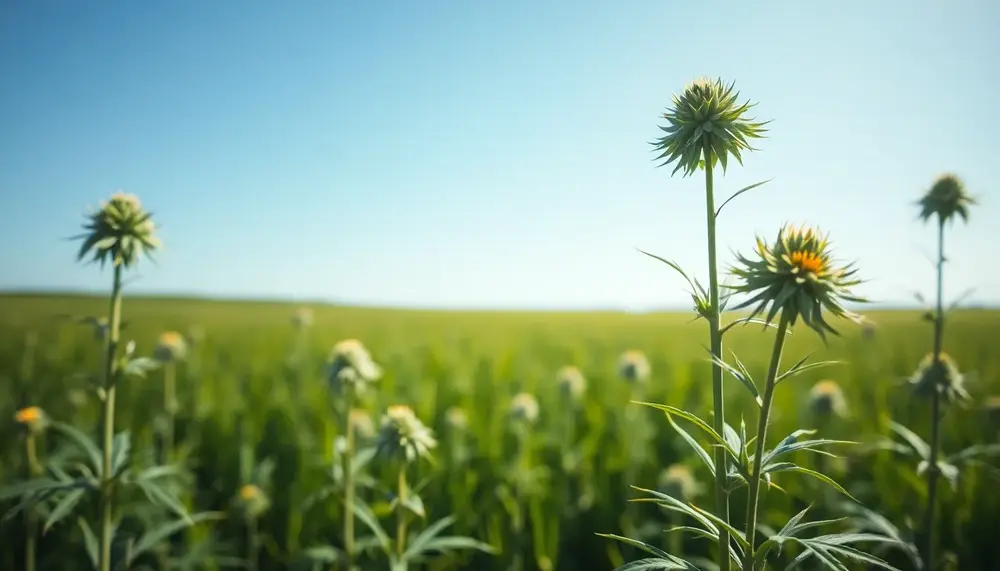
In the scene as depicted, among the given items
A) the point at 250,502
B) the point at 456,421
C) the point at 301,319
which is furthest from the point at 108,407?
the point at 301,319

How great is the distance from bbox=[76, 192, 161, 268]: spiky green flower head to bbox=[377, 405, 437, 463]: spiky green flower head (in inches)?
48.2

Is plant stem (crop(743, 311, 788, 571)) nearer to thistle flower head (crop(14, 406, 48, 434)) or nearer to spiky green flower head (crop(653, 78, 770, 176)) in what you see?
spiky green flower head (crop(653, 78, 770, 176))

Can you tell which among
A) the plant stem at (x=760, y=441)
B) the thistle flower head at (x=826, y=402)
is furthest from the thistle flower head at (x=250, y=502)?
the thistle flower head at (x=826, y=402)

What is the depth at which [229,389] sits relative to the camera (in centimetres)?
551

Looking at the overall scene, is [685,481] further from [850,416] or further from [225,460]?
[225,460]

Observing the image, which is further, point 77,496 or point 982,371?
point 982,371

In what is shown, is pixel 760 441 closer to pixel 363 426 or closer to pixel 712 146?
pixel 712 146

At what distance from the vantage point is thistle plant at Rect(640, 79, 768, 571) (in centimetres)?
111

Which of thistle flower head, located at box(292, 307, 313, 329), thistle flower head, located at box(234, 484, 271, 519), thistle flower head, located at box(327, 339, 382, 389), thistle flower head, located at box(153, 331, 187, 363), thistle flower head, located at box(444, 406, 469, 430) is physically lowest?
thistle flower head, located at box(234, 484, 271, 519)

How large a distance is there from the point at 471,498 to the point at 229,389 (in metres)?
3.04

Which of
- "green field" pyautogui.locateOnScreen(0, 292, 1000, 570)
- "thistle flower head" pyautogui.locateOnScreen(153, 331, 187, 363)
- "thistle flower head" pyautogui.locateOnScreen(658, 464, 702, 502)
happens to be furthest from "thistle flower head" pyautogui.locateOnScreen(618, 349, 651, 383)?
"thistle flower head" pyautogui.locateOnScreen(153, 331, 187, 363)

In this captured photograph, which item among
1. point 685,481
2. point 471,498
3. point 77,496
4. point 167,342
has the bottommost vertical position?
point 471,498

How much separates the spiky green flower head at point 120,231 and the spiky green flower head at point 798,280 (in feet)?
6.91

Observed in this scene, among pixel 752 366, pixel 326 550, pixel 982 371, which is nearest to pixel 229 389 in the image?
pixel 326 550
